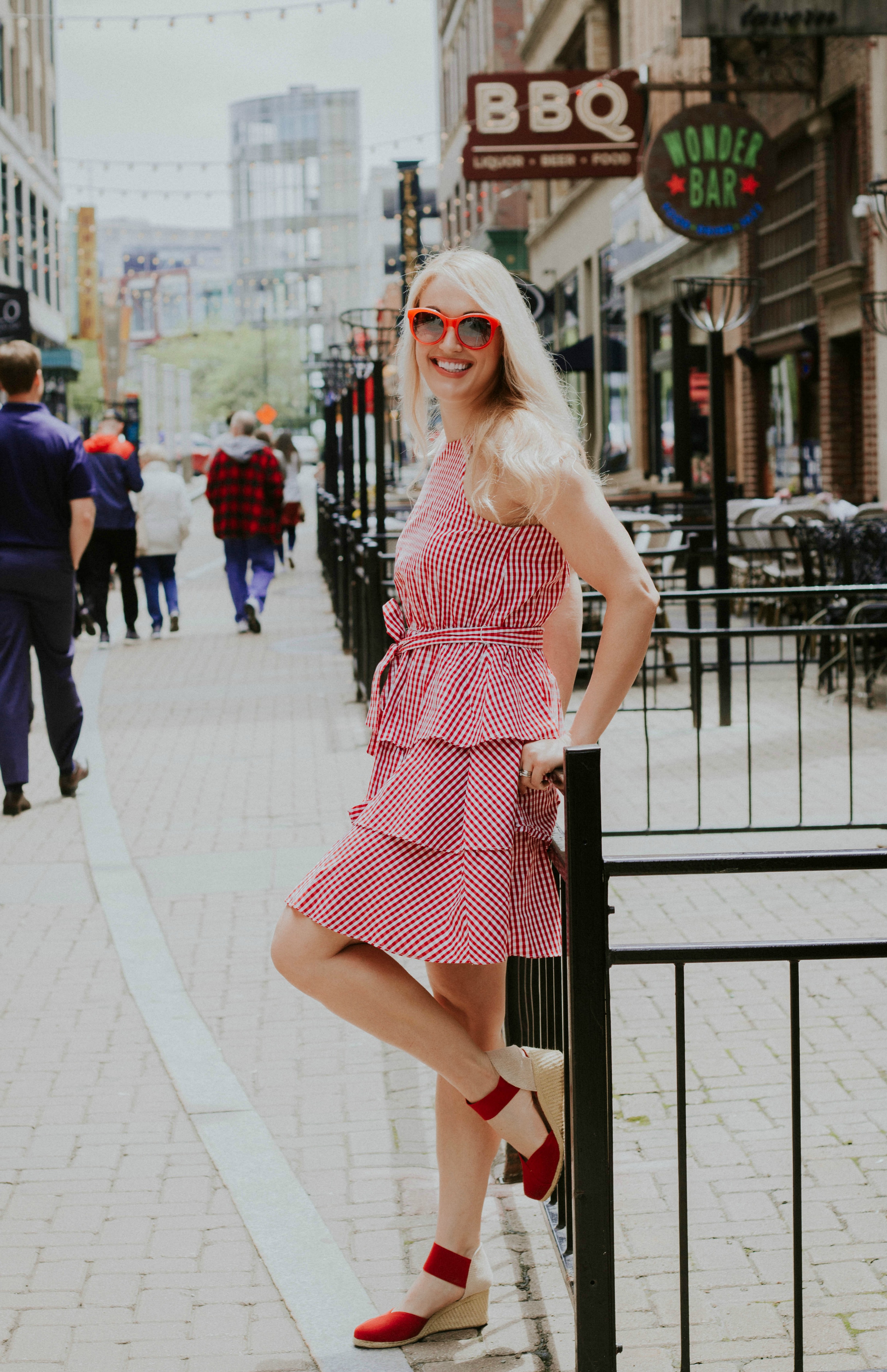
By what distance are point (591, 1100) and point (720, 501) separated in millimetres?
7414

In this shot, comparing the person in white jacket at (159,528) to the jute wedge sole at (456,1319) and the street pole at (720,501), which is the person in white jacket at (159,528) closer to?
the street pole at (720,501)

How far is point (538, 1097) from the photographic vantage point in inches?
122

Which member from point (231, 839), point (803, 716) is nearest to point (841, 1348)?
point (231, 839)

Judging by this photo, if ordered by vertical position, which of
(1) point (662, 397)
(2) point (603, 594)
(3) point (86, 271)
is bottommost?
(2) point (603, 594)

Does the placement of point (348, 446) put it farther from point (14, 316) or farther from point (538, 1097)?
point (14, 316)

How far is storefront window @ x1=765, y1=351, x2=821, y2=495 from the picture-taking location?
19.3 m

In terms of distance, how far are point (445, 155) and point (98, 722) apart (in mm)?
46529

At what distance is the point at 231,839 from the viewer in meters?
7.56

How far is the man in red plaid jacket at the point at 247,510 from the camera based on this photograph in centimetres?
1614

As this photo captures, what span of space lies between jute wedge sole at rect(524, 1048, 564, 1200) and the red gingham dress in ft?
0.69

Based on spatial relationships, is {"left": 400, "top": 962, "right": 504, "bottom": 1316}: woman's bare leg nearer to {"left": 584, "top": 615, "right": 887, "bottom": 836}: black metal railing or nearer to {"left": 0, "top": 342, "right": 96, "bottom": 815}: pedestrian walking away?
{"left": 584, "top": 615, "right": 887, "bottom": 836}: black metal railing

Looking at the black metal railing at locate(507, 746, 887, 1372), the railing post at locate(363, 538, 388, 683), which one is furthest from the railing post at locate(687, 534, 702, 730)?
the black metal railing at locate(507, 746, 887, 1372)

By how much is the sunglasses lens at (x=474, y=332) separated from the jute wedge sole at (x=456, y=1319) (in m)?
1.83

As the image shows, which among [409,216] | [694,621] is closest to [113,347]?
[409,216]
